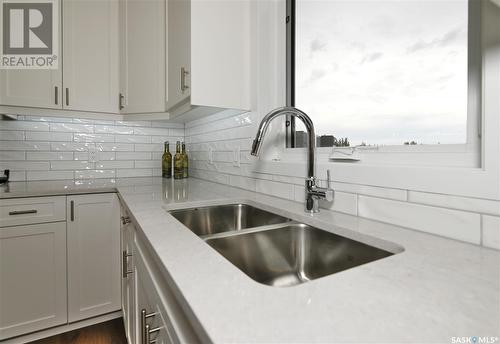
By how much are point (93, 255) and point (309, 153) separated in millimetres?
1497

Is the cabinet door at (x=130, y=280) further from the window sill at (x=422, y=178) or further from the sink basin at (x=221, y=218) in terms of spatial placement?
the window sill at (x=422, y=178)

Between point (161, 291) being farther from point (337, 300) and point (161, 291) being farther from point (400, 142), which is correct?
point (400, 142)

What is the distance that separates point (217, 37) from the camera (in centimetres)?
138

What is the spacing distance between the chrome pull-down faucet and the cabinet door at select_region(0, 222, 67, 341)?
1.40 metres

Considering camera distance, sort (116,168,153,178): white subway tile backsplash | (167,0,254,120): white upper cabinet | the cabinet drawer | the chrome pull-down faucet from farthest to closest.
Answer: (116,168,153,178): white subway tile backsplash, the cabinet drawer, (167,0,254,120): white upper cabinet, the chrome pull-down faucet

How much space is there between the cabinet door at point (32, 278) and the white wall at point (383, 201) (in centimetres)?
110

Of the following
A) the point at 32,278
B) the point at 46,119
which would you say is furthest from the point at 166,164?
the point at 32,278

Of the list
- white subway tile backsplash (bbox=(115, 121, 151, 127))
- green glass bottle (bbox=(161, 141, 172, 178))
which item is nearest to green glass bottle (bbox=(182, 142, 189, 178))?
green glass bottle (bbox=(161, 141, 172, 178))

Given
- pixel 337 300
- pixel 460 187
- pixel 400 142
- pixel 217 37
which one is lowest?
pixel 337 300

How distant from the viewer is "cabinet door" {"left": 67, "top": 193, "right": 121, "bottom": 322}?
1.60 meters

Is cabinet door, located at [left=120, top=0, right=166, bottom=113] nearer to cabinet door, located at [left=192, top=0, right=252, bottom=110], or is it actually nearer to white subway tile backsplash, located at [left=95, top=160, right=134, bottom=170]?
white subway tile backsplash, located at [left=95, top=160, right=134, bottom=170]

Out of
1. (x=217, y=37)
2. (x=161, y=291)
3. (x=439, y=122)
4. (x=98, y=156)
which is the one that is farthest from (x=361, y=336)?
(x=98, y=156)

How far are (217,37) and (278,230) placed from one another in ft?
3.50

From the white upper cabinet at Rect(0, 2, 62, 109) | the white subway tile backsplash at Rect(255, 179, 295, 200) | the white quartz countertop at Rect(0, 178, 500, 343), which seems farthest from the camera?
the white upper cabinet at Rect(0, 2, 62, 109)
